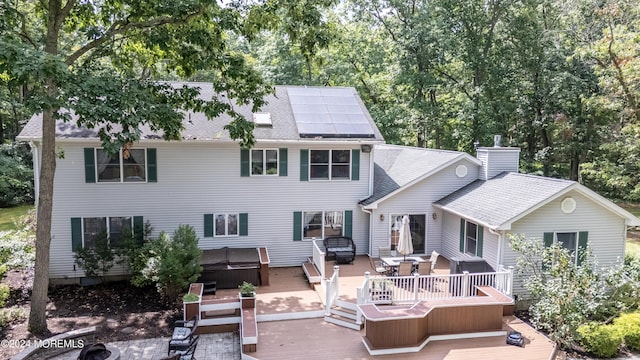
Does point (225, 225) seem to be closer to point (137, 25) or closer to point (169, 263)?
point (169, 263)

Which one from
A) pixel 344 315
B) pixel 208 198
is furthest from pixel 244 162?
pixel 344 315

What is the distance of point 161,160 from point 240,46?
25878 mm

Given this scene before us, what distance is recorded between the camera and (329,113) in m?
16.2

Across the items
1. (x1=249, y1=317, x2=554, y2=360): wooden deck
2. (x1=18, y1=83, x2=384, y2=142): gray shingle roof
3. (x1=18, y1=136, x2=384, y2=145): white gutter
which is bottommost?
(x1=249, y1=317, x2=554, y2=360): wooden deck

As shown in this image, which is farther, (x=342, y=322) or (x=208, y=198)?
(x=208, y=198)

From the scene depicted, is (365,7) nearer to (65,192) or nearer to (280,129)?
(280,129)

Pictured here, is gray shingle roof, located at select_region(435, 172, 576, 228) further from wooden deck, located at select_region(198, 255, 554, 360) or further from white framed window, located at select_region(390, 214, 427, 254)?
wooden deck, located at select_region(198, 255, 554, 360)

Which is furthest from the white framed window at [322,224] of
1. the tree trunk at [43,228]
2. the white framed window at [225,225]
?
the tree trunk at [43,228]

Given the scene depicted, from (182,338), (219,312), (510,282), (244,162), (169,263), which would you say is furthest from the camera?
(244,162)

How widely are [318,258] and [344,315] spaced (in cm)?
301

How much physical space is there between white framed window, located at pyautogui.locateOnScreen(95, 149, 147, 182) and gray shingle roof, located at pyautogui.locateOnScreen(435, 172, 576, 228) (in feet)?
34.9

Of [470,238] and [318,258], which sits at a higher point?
[470,238]

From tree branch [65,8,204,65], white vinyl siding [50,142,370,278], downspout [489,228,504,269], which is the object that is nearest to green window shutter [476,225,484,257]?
downspout [489,228,504,269]

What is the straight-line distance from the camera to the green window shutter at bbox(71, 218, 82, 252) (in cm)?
1357
